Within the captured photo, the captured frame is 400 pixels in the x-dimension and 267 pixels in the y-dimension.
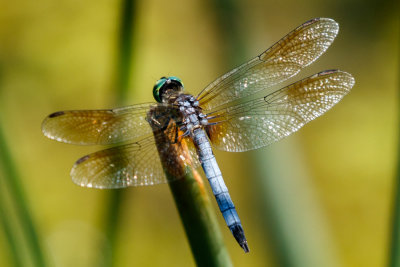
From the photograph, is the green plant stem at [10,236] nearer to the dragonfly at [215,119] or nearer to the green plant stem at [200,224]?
the dragonfly at [215,119]

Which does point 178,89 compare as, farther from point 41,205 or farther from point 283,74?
point 41,205

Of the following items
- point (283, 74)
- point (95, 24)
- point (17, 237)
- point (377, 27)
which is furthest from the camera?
point (377, 27)

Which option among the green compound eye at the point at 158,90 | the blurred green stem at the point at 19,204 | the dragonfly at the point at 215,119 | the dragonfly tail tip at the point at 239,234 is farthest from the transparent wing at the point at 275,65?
the blurred green stem at the point at 19,204

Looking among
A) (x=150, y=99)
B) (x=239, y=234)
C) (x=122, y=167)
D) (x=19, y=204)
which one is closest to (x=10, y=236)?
(x=19, y=204)

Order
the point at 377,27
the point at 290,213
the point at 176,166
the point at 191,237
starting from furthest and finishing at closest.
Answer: the point at 377,27, the point at 290,213, the point at 176,166, the point at 191,237

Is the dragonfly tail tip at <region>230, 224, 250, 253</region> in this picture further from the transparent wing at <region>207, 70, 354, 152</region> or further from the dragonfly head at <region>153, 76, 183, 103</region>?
the dragonfly head at <region>153, 76, 183, 103</region>

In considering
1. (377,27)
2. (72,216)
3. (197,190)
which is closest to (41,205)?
(72,216)

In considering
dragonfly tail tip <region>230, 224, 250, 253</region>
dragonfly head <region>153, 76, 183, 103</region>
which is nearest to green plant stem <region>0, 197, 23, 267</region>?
dragonfly tail tip <region>230, 224, 250, 253</region>

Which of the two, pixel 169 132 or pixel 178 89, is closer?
pixel 169 132
